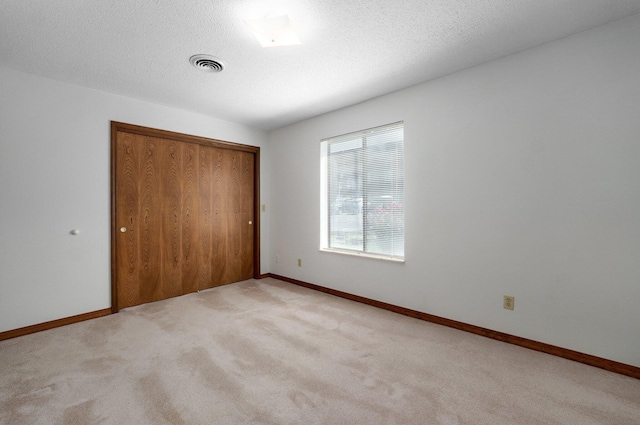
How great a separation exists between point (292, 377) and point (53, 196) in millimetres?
2921

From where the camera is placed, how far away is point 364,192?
3.63 m

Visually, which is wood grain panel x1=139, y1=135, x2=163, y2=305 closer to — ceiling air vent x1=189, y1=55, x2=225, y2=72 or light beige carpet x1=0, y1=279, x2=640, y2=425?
light beige carpet x1=0, y1=279, x2=640, y2=425

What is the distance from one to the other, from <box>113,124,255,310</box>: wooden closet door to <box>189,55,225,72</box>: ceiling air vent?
57.1 inches

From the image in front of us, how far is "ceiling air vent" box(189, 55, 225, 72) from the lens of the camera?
97.0 inches

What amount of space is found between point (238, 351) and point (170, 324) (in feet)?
3.28

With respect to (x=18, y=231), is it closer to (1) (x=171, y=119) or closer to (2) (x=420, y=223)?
(1) (x=171, y=119)

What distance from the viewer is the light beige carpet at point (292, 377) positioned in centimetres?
162

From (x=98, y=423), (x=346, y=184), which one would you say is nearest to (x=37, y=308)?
(x=98, y=423)

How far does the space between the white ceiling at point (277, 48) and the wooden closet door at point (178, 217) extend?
2.81 ft

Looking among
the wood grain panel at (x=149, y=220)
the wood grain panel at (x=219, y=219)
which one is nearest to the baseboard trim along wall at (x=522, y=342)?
the wood grain panel at (x=219, y=219)

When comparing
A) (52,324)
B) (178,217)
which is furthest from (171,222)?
(52,324)

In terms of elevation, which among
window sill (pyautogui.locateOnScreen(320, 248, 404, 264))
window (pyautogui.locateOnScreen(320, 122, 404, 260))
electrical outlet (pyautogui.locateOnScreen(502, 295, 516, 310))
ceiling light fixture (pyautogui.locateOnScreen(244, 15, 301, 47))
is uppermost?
ceiling light fixture (pyautogui.locateOnScreen(244, 15, 301, 47))

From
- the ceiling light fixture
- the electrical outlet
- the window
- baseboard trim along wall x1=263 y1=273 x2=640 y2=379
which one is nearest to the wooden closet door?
the window

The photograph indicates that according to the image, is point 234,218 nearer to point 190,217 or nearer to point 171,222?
point 190,217
